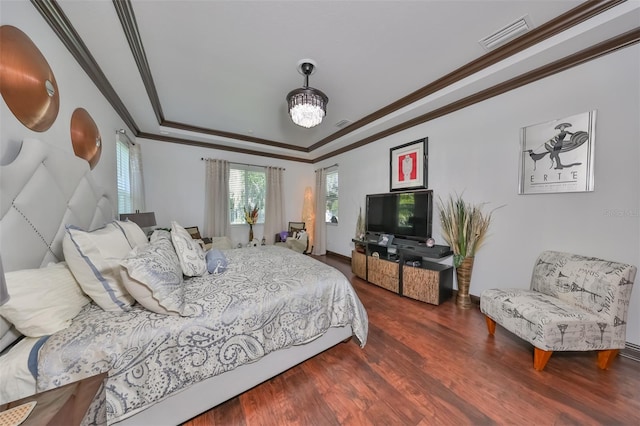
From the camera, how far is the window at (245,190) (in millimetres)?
4617

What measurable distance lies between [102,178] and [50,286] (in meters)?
1.76

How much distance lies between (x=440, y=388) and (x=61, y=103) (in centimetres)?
336

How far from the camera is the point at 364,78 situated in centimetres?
241

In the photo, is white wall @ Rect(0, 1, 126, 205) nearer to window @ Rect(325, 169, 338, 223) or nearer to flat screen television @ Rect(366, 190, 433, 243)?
flat screen television @ Rect(366, 190, 433, 243)

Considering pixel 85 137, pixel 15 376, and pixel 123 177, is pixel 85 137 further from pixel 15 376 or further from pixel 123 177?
pixel 15 376

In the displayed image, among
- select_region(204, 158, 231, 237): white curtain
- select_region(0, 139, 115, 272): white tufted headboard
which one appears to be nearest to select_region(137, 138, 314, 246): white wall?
select_region(204, 158, 231, 237): white curtain

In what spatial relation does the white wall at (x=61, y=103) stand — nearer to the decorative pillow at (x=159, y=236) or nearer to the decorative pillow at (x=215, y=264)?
the decorative pillow at (x=159, y=236)

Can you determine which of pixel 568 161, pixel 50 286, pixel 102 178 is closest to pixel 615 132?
pixel 568 161

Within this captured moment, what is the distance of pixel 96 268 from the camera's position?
3.78 feet

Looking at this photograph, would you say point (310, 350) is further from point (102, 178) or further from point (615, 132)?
point (615, 132)

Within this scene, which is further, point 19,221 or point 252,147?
point 252,147

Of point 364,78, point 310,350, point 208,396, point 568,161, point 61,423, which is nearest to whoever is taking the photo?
point 61,423

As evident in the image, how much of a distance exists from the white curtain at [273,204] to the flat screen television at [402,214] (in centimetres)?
216

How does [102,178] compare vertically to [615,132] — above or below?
below
